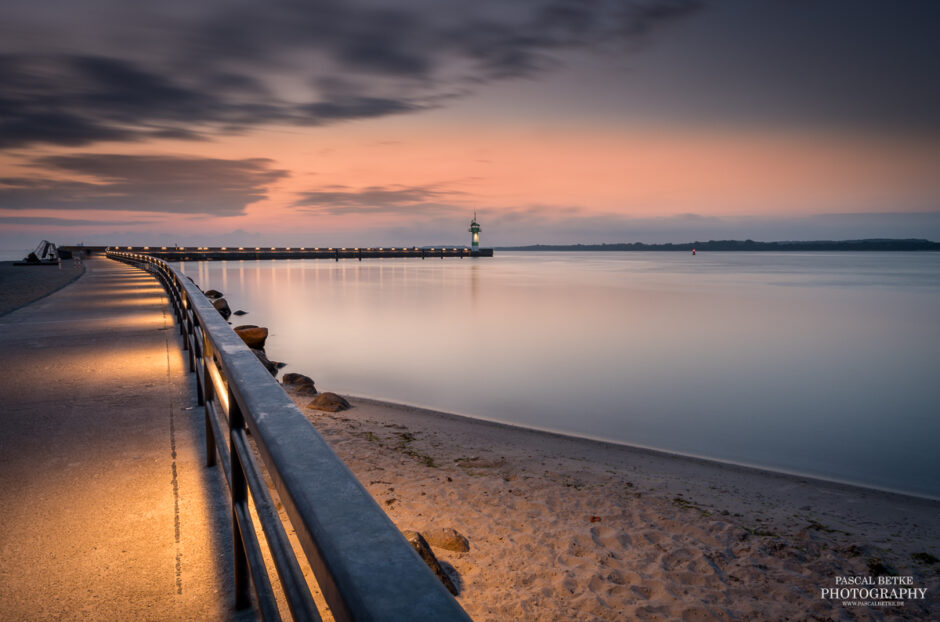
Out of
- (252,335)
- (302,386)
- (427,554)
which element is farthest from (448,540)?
(252,335)

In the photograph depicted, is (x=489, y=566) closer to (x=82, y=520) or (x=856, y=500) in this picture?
(x=82, y=520)

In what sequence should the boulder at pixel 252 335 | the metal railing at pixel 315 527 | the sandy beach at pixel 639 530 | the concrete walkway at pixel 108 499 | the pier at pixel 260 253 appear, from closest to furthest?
the metal railing at pixel 315 527 < the concrete walkway at pixel 108 499 < the sandy beach at pixel 639 530 < the boulder at pixel 252 335 < the pier at pixel 260 253

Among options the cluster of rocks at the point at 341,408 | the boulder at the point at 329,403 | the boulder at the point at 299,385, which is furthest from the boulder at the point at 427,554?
the boulder at the point at 299,385

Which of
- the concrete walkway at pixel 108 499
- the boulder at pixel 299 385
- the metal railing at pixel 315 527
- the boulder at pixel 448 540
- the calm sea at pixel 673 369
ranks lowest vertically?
the calm sea at pixel 673 369

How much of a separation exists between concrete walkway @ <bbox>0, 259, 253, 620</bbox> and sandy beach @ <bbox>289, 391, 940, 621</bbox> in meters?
2.34

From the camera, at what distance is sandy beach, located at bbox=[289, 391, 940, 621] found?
16.1 ft

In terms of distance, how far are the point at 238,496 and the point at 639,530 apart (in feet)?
16.6

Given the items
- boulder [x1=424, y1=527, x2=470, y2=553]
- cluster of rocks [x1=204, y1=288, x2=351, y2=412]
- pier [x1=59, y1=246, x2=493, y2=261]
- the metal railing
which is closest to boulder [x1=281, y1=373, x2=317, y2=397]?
cluster of rocks [x1=204, y1=288, x2=351, y2=412]

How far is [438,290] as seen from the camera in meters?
50.9

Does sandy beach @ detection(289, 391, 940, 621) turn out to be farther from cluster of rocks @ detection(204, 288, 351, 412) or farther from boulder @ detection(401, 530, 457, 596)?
cluster of rocks @ detection(204, 288, 351, 412)

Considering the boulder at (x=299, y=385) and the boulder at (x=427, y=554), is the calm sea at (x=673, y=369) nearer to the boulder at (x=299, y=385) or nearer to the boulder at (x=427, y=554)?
the boulder at (x=299, y=385)

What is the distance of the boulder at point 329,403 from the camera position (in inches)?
417

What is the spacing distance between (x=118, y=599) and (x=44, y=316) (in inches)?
524

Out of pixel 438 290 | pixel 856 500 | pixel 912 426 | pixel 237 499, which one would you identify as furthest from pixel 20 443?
pixel 438 290
